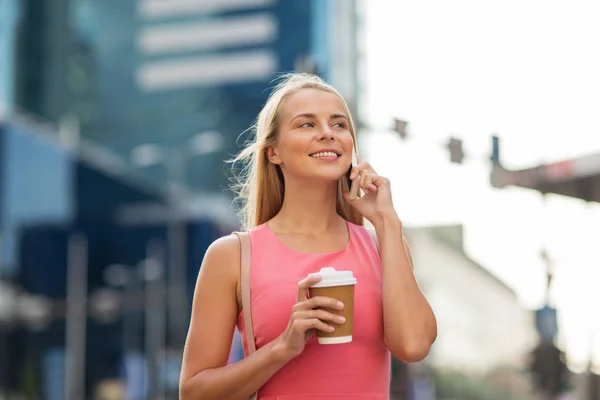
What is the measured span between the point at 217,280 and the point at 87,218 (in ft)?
93.0

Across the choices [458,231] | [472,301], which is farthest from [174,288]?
[458,231]

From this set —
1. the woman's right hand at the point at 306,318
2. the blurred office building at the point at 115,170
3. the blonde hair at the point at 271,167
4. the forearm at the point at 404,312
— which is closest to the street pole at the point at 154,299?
the blurred office building at the point at 115,170

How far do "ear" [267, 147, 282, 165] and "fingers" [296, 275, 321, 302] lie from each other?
0.52 meters

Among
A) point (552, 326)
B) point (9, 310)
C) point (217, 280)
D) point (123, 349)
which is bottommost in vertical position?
point (123, 349)

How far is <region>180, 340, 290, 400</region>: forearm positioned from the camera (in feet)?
7.32

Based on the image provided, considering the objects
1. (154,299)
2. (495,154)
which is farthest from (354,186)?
(154,299)

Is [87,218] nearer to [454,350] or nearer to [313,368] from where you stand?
[454,350]

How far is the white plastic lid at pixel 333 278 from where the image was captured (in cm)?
215

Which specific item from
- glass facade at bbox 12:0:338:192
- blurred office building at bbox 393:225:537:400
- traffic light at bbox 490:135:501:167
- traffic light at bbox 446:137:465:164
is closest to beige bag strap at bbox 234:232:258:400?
traffic light at bbox 490:135:501:167

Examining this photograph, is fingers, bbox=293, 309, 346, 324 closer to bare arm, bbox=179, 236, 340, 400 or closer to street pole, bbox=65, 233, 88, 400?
bare arm, bbox=179, 236, 340, 400

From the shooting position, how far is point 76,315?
1180 inches

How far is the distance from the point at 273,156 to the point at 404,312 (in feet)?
1.98

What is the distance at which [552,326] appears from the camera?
1242cm

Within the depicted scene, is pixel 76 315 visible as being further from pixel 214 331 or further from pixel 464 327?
pixel 214 331
